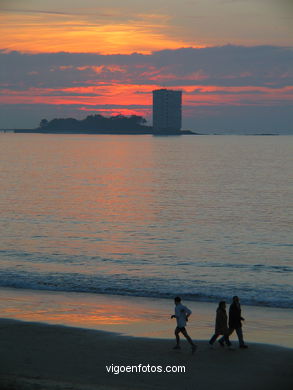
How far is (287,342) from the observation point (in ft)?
62.5

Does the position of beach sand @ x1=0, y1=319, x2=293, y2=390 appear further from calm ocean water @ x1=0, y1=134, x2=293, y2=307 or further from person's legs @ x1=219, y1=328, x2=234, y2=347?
calm ocean water @ x1=0, y1=134, x2=293, y2=307

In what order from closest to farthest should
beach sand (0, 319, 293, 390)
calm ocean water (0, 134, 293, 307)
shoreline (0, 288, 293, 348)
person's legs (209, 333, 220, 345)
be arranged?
beach sand (0, 319, 293, 390) < person's legs (209, 333, 220, 345) < shoreline (0, 288, 293, 348) < calm ocean water (0, 134, 293, 307)

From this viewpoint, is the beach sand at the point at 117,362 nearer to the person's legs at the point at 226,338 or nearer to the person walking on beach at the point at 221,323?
the person's legs at the point at 226,338

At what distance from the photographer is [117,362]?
667 inches

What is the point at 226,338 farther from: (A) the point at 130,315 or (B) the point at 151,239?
(B) the point at 151,239

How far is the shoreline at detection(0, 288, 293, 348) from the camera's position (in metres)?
20.0

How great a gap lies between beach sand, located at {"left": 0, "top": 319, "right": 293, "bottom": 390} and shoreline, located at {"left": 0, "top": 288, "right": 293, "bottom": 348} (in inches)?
39.0

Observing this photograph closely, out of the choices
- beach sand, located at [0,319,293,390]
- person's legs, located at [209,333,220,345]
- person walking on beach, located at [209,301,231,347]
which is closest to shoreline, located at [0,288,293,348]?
beach sand, located at [0,319,293,390]

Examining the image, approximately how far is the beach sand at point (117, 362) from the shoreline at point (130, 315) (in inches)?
39.0

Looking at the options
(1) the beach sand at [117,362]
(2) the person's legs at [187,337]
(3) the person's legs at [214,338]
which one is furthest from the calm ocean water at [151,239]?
(2) the person's legs at [187,337]

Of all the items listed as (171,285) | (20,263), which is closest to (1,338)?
(171,285)

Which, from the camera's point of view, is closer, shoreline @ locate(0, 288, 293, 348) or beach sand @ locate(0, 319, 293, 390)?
beach sand @ locate(0, 319, 293, 390)

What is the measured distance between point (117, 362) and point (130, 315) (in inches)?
221

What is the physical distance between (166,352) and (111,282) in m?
12.1
